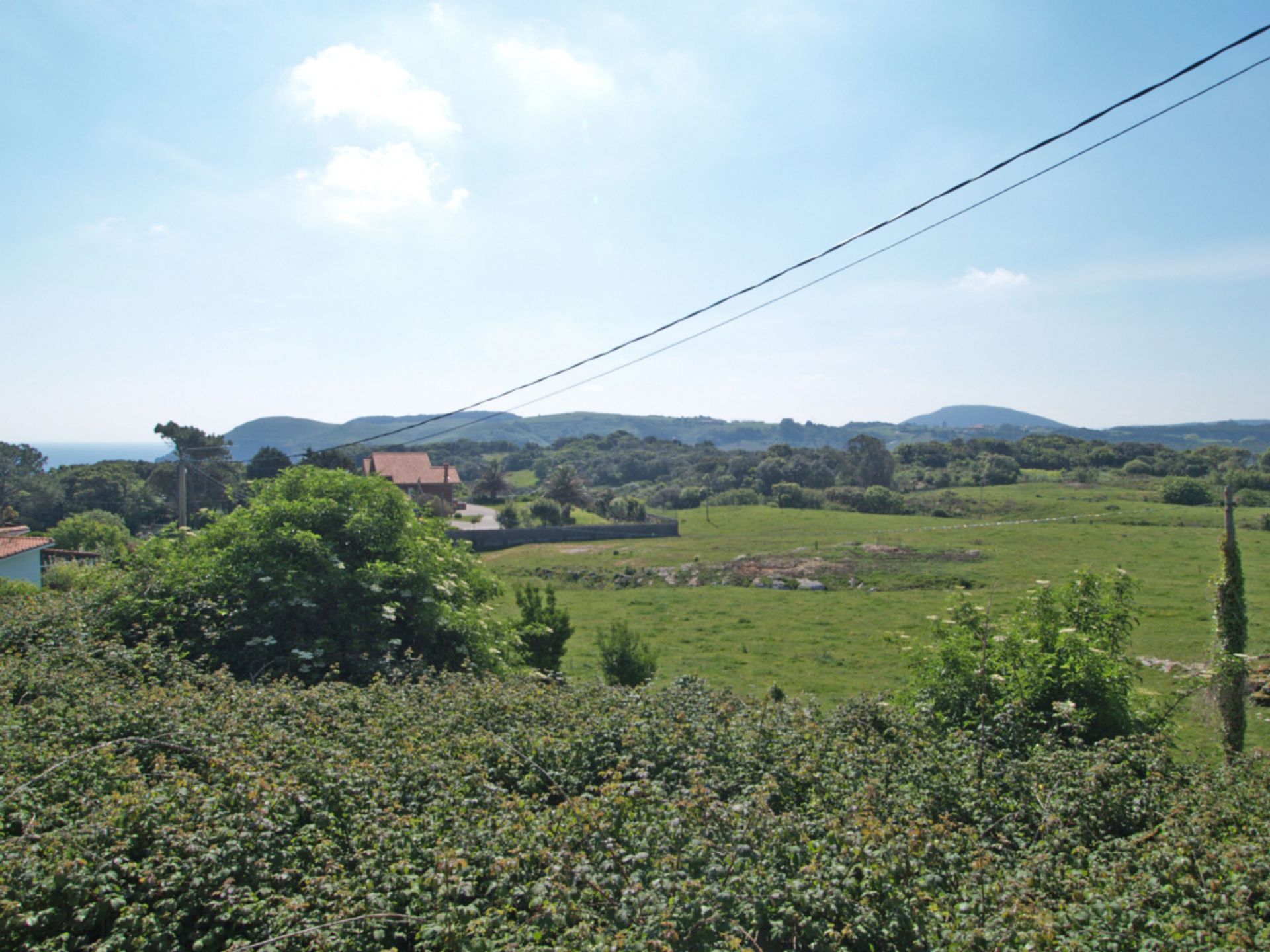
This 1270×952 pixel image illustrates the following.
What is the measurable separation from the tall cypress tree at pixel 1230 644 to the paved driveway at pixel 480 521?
124ft

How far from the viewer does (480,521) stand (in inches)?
2200

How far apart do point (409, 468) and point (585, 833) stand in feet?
196

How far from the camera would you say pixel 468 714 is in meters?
7.72

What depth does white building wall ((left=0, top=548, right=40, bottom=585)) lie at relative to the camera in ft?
81.6

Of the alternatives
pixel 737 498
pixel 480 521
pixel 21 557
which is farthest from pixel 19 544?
pixel 737 498

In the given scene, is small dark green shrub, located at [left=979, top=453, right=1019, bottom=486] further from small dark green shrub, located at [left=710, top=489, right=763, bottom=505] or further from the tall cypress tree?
the tall cypress tree

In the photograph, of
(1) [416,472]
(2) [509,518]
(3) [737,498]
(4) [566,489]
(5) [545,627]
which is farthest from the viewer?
(3) [737,498]

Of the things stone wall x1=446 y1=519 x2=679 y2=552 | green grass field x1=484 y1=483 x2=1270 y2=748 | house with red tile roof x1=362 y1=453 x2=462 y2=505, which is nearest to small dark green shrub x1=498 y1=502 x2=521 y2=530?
stone wall x1=446 y1=519 x2=679 y2=552

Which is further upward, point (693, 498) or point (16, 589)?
point (16, 589)

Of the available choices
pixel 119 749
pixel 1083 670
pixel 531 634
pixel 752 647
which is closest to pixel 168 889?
pixel 119 749

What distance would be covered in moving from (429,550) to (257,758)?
7.76 m

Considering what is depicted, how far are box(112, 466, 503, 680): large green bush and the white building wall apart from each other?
16594mm

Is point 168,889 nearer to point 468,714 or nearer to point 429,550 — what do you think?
point 468,714

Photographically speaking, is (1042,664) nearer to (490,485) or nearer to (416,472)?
(416,472)
